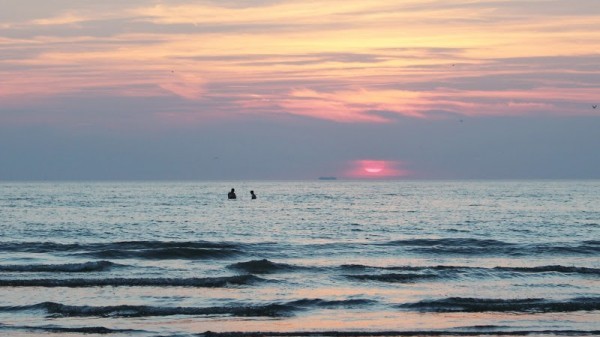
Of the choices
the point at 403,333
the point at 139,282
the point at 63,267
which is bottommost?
the point at 403,333

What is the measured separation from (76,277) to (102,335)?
10.2 metres

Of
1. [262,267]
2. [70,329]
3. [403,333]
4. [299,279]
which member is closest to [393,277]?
[299,279]

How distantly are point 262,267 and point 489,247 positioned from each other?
44.4ft

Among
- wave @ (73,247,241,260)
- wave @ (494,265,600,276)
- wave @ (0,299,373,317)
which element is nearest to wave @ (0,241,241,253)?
wave @ (73,247,241,260)

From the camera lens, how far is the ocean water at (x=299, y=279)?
20.5 metres

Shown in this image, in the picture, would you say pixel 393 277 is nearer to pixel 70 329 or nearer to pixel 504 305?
pixel 504 305

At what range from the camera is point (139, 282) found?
27156 mm

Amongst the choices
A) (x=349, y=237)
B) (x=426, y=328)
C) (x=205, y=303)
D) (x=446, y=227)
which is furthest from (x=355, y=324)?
(x=446, y=227)

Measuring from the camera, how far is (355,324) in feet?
67.4

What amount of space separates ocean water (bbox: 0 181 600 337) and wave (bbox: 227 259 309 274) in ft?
0.17

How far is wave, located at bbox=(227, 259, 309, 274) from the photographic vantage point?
1243 inches

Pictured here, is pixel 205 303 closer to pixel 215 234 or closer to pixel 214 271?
pixel 214 271

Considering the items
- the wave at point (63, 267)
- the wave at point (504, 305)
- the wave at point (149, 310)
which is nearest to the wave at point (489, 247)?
the wave at point (504, 305)

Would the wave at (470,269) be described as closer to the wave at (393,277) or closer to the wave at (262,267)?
the wave at (393,277)
